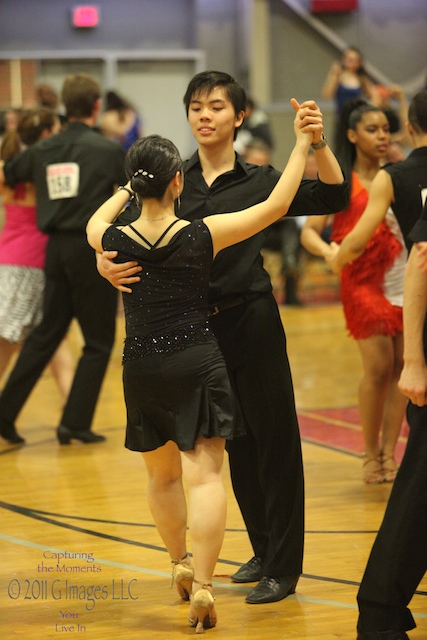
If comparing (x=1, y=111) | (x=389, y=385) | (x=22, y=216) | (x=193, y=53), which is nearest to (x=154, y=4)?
(x=193, y=53)

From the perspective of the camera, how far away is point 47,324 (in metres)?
6.54

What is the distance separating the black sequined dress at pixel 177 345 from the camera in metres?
3.44

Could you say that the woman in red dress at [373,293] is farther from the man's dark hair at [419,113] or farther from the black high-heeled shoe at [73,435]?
the black high-heeled shoe at [73,435]

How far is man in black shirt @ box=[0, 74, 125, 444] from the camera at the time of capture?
640 cm

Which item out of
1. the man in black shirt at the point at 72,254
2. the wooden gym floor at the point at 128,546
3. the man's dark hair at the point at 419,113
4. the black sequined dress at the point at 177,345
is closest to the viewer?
the black sequined dress at the point at 177,345

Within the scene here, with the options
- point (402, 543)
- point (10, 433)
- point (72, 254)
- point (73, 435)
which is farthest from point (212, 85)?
point (10, 433)

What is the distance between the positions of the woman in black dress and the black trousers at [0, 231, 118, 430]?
9.55 ft

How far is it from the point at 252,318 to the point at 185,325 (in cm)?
41

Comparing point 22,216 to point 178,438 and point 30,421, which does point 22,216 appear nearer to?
point 30,421

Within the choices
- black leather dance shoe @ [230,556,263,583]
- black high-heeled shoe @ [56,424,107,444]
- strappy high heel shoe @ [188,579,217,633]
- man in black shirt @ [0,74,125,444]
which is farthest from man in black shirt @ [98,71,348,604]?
black high-heeled shoe @ [56,424,107,444]

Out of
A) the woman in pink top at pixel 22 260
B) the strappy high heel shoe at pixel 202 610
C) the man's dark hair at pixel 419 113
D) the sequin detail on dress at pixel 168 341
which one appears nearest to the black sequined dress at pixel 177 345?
the sequin detail on dress at pixel 168 341

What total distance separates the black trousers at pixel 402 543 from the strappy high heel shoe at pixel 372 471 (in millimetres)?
2240

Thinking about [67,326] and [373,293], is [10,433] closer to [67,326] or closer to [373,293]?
[67,326]

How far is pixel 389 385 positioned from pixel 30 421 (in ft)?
8.94
